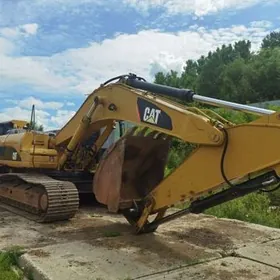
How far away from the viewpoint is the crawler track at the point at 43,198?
6.86 metres

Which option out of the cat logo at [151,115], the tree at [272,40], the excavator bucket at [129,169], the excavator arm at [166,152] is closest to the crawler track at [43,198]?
the excavator arm at [166,152]

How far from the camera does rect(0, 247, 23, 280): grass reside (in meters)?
4.29

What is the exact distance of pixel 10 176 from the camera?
852 cm

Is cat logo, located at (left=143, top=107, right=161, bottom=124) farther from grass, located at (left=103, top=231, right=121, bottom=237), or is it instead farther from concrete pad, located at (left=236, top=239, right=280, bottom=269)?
concrete pad, located at (left=236, top=239, right=280, bottom=269)

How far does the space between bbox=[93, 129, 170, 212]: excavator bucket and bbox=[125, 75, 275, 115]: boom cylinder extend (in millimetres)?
655

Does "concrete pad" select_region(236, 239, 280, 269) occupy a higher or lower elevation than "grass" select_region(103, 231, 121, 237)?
higher

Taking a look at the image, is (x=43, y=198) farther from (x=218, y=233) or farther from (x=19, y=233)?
(x=218, y=233)

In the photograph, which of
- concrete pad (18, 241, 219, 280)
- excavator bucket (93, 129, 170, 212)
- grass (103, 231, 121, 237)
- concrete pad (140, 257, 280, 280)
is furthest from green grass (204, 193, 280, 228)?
concrete pad (18, 241, 219, 280)

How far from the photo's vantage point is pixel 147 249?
5172 mm

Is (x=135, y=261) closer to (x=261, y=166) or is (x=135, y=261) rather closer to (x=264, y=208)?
(x=261, y=166)

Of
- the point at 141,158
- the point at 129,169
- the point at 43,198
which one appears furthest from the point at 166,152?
the point at 43,198

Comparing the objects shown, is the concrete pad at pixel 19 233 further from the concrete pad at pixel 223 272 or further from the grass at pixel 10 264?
the concrete pad at pixel 223 272

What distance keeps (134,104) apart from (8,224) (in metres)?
2.76

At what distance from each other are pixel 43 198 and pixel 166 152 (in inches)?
83.2
